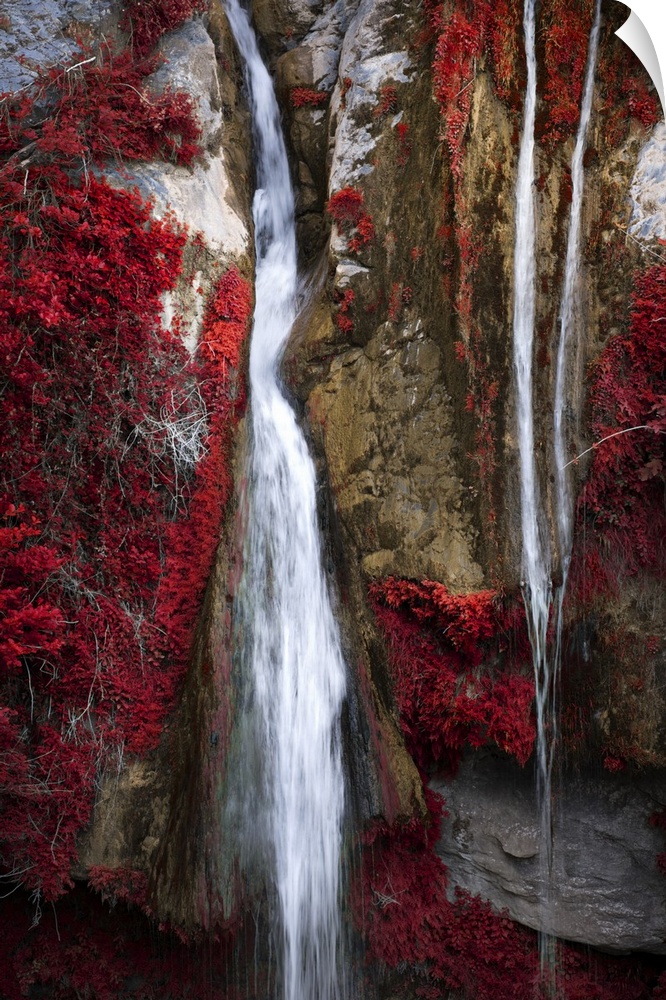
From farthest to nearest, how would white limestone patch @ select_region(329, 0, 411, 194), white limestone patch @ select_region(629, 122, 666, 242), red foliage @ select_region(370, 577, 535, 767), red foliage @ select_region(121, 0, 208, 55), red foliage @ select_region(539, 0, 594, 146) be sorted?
red foliage @ select_region(121, 0, 208, 55) → white limestone patch @ select_region(329, 0, 411, 194) → red foliage @ select_region(539, 0, 594, 146) → white limestone patch @ select_region(629, 122, 666, 242) → red foliage @ select_region(370, 577, 535, 767)

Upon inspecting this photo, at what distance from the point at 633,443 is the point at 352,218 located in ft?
11.4

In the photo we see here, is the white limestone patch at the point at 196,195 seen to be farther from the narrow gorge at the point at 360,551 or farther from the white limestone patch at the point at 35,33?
the white limestone patch at the point at 35,33

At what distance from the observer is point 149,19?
7629 millimetres

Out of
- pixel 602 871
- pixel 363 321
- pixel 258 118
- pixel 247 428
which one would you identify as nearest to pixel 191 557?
pixel 247 428

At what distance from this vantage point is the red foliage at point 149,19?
298 inches

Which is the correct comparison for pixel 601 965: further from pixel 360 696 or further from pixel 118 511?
pixel 118 511

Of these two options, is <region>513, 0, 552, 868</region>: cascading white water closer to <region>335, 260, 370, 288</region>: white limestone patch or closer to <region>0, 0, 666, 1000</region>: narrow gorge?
<region>0, 0, 666, 1000</region>: narrow gorge

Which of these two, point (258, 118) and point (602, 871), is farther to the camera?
point (258, 118)

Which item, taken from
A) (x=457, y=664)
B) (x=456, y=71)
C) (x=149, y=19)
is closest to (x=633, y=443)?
(x=457, y=664)

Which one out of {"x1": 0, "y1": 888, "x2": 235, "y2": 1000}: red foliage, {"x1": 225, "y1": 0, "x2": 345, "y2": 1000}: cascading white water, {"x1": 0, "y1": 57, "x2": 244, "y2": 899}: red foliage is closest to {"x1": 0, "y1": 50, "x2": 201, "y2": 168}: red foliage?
{"x1": 0, "y1": 57, "x2": 244, "y2": 899}: red foliage

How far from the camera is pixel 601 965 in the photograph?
685 cm

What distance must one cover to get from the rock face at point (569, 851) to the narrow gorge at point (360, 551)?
3cm

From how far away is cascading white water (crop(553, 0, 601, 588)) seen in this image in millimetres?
6477

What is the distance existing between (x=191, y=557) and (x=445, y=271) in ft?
11.5
